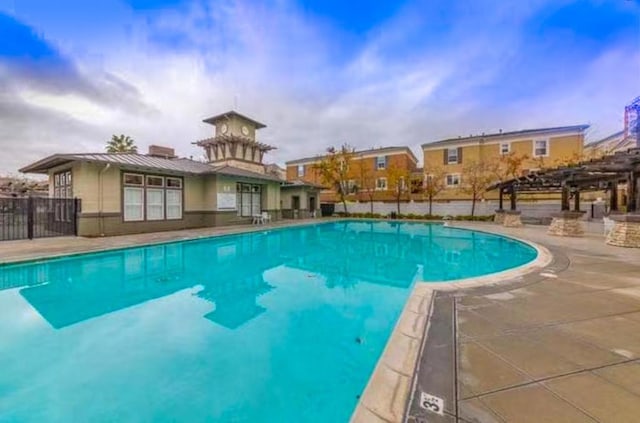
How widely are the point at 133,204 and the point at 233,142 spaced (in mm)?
13786

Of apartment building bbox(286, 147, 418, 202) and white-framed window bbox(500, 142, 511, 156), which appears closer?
white-framed window bbox(500, 142, 511, 156)

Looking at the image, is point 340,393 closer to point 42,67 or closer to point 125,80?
point 42,67

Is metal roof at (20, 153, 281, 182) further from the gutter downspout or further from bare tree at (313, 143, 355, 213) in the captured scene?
bare tree at (313, 143, 355, 213)

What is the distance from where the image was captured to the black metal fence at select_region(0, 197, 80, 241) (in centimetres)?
1085

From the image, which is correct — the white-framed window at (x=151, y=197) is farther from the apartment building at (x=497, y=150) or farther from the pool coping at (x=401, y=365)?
the apartment building at (x=497, y=150)

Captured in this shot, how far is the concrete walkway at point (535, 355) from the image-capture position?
1.80 m

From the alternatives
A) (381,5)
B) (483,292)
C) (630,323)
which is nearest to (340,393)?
(483,292)

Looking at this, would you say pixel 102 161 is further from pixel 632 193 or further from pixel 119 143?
pixel 119 143

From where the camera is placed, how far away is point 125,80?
14102 millimetres

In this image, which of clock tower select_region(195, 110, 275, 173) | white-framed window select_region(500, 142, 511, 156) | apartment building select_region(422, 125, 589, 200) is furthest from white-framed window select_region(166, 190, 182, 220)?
white-framed window select_region(500, 142, 511, 156)

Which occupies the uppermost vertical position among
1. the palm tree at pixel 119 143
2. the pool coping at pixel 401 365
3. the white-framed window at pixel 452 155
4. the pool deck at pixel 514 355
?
the palm tree at pixel 119 143

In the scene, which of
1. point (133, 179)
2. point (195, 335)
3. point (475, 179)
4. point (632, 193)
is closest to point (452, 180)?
point (475, 179)

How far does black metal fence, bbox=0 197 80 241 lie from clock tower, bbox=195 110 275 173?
14.2 meters

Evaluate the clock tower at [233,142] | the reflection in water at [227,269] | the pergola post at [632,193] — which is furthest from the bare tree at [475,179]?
the clock tower at [233,142]
